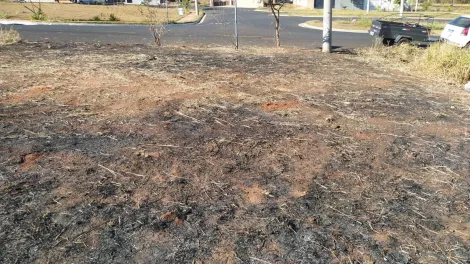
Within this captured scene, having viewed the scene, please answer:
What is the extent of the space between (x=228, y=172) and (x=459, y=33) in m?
15.2

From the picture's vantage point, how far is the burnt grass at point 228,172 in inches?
139

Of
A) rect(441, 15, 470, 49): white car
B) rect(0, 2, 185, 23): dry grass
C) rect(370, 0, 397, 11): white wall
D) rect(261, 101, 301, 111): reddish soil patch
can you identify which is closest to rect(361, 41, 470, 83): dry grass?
rect(441, 15, 470, 49): white car

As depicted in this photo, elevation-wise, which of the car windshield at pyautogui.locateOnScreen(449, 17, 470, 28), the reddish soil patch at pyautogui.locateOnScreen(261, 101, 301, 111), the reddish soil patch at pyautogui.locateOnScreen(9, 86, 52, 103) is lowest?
the reddish soil patch at pyautogui.locateOnScreen(261, 101, 301, 111)

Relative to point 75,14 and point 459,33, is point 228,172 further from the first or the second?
point 75,14

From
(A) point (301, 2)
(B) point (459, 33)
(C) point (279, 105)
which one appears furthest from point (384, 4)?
(C) point (279, 105)

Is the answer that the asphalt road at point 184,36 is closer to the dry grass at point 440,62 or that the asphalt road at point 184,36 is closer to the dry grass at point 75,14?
the dry grass at point 75,14

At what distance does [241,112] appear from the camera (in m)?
7.13

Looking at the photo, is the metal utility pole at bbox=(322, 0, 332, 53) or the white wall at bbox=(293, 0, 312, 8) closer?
the metal utility pole at bbox=(322, 0, 332, 53)

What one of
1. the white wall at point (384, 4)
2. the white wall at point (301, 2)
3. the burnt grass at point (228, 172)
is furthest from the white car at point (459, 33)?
the white wall at point (301, 2)

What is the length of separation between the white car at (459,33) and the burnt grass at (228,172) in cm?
826

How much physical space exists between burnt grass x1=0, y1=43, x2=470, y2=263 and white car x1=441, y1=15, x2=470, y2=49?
826cm

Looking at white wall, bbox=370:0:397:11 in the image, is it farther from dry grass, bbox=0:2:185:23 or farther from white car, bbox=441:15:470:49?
white car, bbox=441:15:470:49

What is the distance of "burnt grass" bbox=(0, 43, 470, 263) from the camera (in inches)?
139

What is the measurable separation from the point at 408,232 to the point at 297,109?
3886 millimetres
